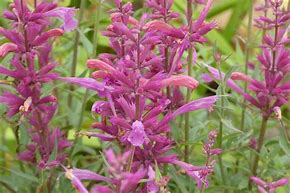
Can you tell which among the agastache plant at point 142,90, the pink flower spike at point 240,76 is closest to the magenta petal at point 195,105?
the agastache plant at point 142,90

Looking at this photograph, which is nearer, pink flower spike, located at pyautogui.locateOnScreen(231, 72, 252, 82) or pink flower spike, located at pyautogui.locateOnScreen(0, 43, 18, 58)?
pink flower spike, located at pyautogui.locateOnScreen(0, 43, 18, 58)

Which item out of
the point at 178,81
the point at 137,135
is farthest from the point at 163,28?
the point at 137,135

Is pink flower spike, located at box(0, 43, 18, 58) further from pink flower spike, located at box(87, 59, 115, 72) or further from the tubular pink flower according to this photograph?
the tubular pink flower

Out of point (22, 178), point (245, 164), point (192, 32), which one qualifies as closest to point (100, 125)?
point (192, 32)

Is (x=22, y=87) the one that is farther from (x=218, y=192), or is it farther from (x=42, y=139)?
(x=218, y=192)

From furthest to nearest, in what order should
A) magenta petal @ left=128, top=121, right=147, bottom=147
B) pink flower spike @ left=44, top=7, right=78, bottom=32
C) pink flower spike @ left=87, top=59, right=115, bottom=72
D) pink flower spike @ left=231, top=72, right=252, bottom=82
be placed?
pink flower spike @ left=231, top=72, right=252, bottom=82
pink flower spike @ left=44, top=7, right=78, bottom=32
pink flower spike @ left=87, top=59, right=115, bottom=72
magenta petal @ left=128, top=121, right=147, bottom=147

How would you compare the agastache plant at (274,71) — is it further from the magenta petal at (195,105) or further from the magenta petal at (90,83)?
the magenta petal at (90,83)

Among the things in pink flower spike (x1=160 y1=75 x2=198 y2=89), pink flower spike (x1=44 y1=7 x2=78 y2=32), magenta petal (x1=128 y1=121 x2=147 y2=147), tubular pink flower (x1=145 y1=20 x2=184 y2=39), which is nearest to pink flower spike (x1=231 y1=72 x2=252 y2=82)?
tubular pink flower (x1=145 y1=20 x2=184 y2=39)

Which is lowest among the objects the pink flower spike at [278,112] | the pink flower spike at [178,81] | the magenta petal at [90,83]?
the pink flower spike at [278,112]

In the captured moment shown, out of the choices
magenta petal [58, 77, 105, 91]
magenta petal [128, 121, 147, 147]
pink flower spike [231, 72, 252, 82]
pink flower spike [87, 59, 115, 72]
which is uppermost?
pink flower spike [87, 59, 115, 72]
